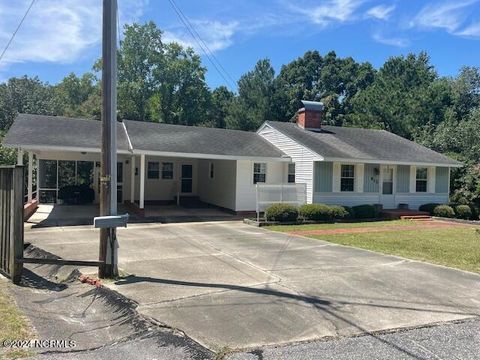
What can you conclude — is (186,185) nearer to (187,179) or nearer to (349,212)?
(187,179)

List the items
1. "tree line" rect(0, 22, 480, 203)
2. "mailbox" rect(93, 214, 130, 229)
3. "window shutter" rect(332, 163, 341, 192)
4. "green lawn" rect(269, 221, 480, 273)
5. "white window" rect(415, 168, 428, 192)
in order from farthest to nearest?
"tree line" rect(0, 22, 480, 203), "white window" rect(415, 168, 428, 192), "window shutter" rect(332, 163, 341, 192), "green lawn" rect(269, 221, 480, 273), "mailbox" rect(93, 214, 130, 229)

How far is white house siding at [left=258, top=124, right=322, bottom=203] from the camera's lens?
765 inches

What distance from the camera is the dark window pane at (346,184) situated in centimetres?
2041

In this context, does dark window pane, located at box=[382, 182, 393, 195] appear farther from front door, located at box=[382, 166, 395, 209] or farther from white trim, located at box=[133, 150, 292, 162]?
white trim, located at box=[133, 150, 292, 162]

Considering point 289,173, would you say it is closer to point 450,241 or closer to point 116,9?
point 450,241

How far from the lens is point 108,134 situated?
776 centimetres

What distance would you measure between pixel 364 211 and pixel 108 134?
14.1 m

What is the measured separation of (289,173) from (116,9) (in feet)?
46.9

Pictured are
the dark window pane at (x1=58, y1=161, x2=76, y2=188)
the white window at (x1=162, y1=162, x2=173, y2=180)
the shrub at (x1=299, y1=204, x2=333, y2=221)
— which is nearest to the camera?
the shrub at (x1=299, y1=204, x2=333, y2=221)

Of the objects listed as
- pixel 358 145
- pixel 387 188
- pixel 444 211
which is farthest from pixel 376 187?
pixel 444 211

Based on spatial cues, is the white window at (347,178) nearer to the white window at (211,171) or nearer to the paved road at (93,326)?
the white window at (211,171)

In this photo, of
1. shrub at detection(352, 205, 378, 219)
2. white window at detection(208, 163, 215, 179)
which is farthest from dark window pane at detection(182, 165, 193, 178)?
shrub at detection(352, 205, 378, 219)

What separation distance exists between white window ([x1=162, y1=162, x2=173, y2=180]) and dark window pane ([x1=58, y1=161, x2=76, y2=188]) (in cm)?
436

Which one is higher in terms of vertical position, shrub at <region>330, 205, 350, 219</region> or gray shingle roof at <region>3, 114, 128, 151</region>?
gray shingle roof at <region>3, 114, 128, 151</region>
